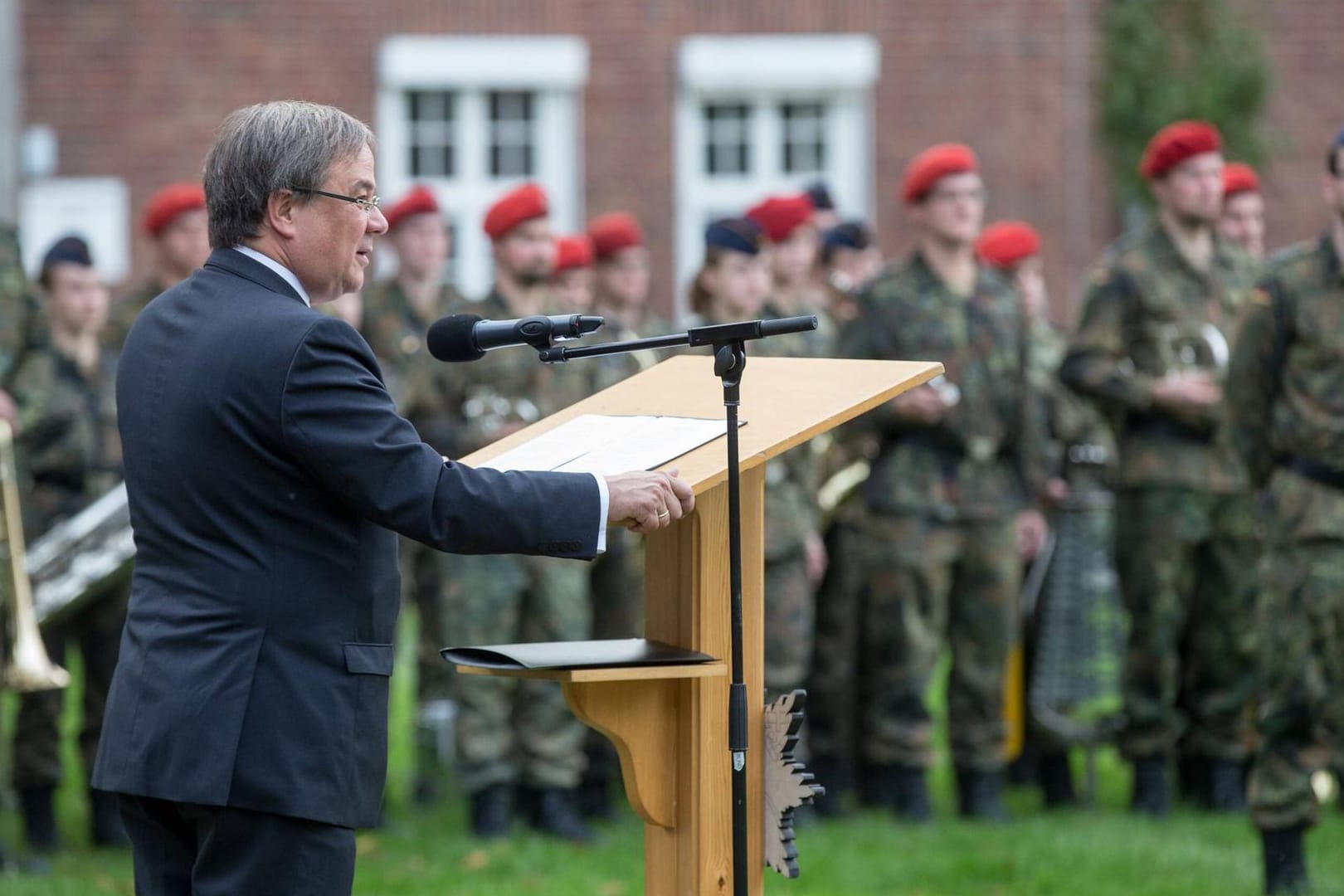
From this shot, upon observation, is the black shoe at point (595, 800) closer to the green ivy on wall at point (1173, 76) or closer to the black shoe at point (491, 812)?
the black shoe at point (491, 812)

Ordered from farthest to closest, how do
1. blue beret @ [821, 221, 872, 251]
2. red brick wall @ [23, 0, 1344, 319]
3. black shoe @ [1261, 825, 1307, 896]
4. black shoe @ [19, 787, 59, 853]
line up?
red brick wall @ [23, 0, 1344, 319], blue beret @ [821, 221, 872, 251], black shoe @ [19, 787, 59, 853], black shoe @ [1261, 825, 1307, 896]

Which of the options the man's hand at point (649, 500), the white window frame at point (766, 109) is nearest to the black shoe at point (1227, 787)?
the man's hand at point (649, 500)

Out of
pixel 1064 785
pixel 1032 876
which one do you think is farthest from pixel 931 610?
pixel 1032 876

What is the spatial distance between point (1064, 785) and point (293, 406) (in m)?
5.88

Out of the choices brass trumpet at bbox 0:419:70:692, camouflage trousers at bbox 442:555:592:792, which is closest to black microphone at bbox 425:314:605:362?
brass trumpet at bbox 0:419:70:692

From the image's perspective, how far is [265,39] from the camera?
15.6 metres

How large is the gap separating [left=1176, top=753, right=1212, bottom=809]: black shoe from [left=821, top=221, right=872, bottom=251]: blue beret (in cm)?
329

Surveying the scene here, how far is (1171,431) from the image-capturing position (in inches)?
324

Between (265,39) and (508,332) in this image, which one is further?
(265,39)

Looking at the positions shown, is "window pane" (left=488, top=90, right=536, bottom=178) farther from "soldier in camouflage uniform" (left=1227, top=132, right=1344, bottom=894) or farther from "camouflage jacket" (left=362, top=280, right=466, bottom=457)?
"soldier in camouflage uniform" (left=1227, top=132, right=1344, bottom=894)

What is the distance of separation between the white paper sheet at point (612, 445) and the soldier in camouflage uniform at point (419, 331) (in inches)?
176

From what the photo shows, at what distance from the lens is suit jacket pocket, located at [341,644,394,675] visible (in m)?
3.54

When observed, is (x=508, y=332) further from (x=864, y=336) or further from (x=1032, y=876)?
(x=864, y=336)

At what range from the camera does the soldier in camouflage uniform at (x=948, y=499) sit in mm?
8211
